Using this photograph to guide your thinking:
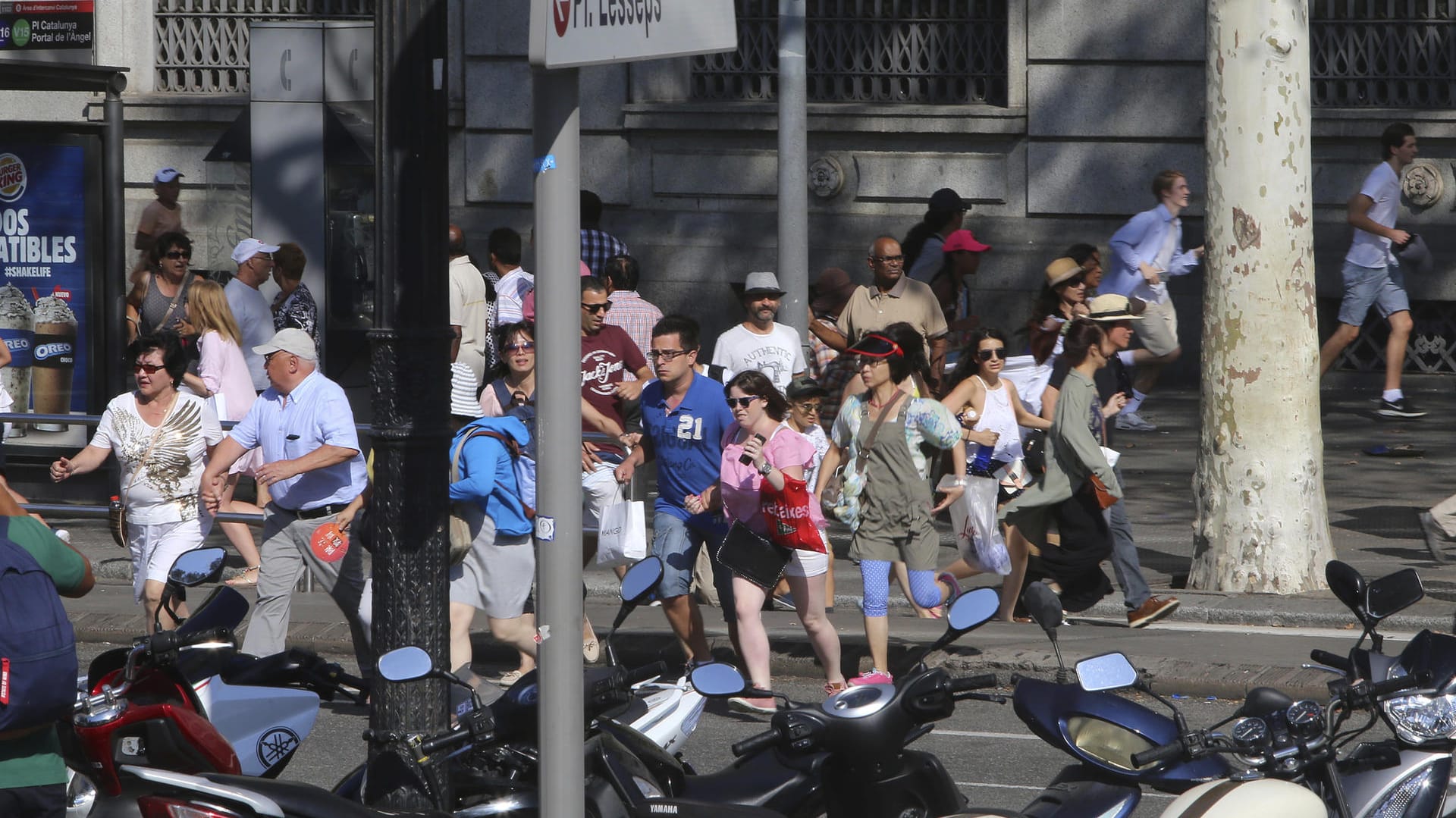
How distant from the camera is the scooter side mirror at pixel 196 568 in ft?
15.4

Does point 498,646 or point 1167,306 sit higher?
point 1167,306

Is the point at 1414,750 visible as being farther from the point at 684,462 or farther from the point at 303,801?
the point at 684,462

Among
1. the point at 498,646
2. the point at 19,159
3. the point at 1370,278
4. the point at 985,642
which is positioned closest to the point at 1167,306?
the point at 1370,278

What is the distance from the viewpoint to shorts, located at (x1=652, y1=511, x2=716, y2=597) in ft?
27.3

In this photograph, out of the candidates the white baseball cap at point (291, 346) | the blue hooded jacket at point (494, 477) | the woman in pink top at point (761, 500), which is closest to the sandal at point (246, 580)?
the white baseball cap at point (291, 346)

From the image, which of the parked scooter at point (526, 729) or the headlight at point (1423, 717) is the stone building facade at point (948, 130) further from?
the parked scooter at point (526, 729)

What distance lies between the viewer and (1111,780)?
3.97 metres

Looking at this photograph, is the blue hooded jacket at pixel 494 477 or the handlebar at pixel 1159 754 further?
the blue hooded jacket at pixel 494 477

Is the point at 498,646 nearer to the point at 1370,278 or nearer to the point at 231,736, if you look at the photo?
the point at 231,736

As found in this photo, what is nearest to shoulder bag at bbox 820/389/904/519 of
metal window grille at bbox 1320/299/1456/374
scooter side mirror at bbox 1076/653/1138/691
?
scooter side mirror at bbox 1076/653/1138/691

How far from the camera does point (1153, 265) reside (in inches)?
533

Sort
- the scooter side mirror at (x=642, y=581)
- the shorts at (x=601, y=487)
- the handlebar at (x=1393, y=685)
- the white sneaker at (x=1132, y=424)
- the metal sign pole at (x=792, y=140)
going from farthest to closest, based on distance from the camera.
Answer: the white sneaker at (x=1132, y=424), the metal sign pole at (x=792, y=140), the shorts at (x=601, y=487), the scooter side mirror at (x=642, y=581), the handlebar at (x=1393, y=685)

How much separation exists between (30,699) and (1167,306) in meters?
11.0

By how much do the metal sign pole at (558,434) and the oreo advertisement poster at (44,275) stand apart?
1023 cm
